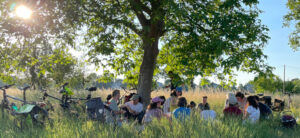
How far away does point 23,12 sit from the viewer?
966 cm

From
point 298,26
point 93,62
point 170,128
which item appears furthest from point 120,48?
point 298,26

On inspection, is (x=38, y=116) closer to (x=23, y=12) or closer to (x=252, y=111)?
(x=23, y=12)

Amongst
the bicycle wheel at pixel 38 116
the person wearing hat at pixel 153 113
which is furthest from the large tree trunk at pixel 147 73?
the bicycle wheel at pixel 38 116

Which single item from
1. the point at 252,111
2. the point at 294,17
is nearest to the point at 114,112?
the point at 252,111

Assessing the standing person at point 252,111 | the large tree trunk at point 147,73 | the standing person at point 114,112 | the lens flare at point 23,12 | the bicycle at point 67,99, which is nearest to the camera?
the standing person at point 114,112

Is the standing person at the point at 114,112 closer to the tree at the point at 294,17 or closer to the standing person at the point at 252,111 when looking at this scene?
the standing person at the point at 252,111

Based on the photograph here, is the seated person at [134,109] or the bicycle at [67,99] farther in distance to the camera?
the bicycle at [67,99]

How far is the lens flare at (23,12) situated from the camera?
31.1 ft

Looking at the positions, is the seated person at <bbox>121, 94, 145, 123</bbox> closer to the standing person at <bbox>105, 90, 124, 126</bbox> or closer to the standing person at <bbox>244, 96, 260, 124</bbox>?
the standing person at <bbox>105, 90, 124, 126</bbox>

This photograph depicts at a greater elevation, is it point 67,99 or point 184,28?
point 184,28

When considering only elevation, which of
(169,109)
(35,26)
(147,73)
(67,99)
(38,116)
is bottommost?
(38,116)

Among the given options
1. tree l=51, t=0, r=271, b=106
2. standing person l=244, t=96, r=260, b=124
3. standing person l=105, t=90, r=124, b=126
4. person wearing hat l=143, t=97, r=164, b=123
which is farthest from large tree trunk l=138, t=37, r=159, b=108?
standing person l=244, t=96, r=260, b=124

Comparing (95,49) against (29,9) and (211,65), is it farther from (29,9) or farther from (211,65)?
(211,65)

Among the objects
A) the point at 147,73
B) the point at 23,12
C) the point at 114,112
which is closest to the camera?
the point at 114,112
